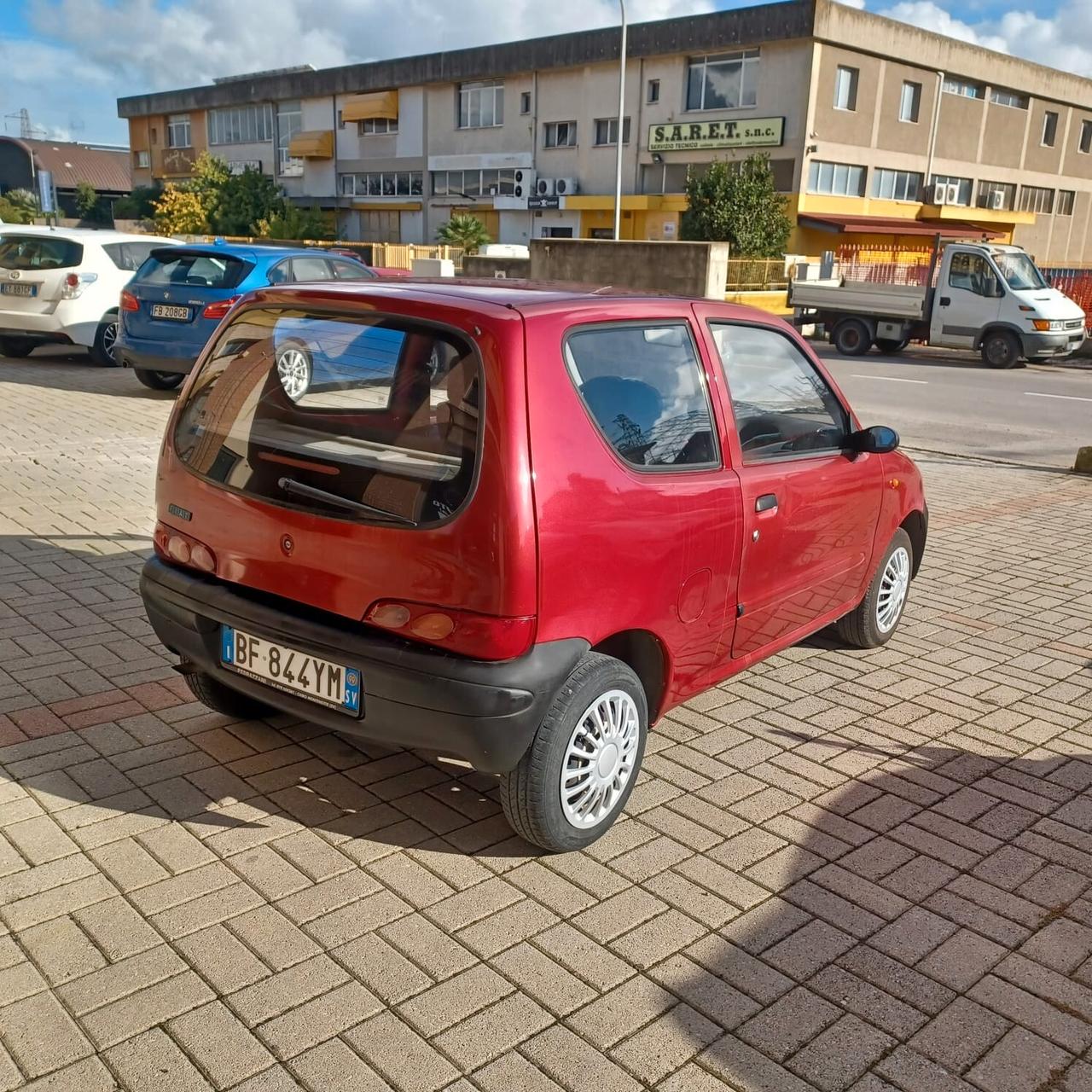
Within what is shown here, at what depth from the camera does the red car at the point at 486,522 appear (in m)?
3.15

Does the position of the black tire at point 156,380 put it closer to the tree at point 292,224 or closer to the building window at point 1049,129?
the tree at point 292,224

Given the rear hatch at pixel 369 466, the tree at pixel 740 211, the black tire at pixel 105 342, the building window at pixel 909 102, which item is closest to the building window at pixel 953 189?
the building window at pixel 909 102

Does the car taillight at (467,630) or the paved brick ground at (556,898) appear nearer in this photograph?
the paved brick ground at (556,898)

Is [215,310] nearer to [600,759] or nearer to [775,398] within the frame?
[775,398]

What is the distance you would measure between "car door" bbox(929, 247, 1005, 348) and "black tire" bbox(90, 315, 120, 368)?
47.7 ft

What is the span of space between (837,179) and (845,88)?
10.2 ft

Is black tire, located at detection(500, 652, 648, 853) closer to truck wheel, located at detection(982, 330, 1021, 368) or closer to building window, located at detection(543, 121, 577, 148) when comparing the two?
truck wheel, located at detection(982, 330, 1021, 368)

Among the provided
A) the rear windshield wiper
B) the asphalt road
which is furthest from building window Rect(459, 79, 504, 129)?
the rear windshield wiper

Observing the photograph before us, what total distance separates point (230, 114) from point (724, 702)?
65380 millimetres

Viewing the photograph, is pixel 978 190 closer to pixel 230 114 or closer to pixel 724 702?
pixel 230 114

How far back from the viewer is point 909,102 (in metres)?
42.2

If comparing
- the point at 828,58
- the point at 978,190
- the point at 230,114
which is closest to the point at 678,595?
the point at 828,58

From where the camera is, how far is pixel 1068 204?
172 ft

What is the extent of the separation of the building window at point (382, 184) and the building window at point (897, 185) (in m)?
21.3
